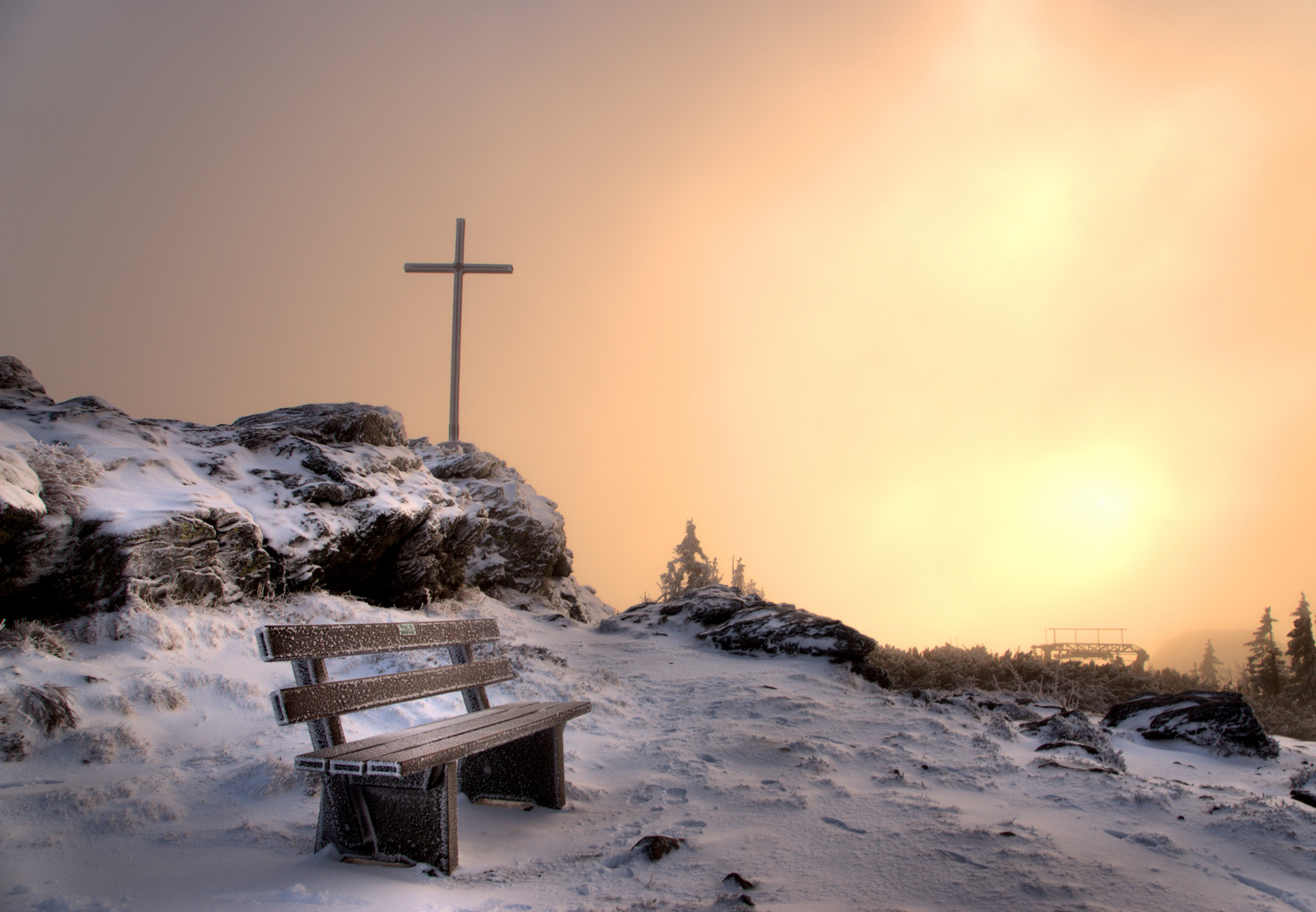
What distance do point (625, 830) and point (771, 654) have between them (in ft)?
25.5

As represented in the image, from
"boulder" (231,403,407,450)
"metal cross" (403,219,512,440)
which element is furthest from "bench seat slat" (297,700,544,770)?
"metal cross" (403,219,512,440)

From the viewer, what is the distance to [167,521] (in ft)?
22.9

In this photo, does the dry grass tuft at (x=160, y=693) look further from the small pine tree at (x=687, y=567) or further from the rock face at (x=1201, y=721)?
the small pine tree at (x=687, y=567)

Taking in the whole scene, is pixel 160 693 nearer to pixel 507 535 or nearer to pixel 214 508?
pixel 214 508

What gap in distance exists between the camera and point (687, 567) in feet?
94.0

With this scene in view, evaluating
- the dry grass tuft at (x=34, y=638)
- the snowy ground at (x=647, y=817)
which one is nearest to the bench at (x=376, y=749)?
the snowy ground at (x=647, y=817)

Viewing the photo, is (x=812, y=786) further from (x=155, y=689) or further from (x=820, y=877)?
(x=155, y=689)

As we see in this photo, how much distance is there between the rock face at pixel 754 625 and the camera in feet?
37.3

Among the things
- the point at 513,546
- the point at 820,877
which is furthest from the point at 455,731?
the point at 513,546

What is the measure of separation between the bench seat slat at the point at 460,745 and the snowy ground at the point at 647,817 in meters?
0.57

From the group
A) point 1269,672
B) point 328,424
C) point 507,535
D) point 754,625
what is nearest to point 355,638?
point 328,424

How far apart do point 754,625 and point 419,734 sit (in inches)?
372

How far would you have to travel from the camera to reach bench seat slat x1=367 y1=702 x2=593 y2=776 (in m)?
3.27

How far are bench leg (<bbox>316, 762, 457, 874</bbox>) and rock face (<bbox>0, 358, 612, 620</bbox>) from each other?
413cm
